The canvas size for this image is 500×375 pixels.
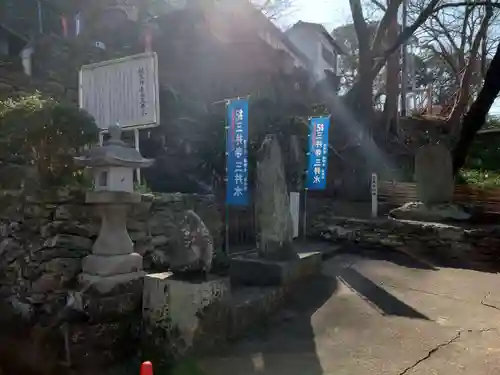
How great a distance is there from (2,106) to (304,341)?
4.87 m

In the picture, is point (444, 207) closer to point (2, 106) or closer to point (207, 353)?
point (207, 353)

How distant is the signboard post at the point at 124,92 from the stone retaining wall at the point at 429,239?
491 cm

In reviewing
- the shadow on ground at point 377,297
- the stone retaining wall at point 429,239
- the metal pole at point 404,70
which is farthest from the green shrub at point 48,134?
the metal pole at point 404,70

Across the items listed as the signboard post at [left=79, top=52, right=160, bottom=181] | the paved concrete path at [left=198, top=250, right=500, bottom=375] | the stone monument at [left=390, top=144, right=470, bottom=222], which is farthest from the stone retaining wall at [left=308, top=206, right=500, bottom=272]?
the signboard post at [left=79, top=52, right=160, bottom=181]

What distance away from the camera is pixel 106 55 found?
15.6m

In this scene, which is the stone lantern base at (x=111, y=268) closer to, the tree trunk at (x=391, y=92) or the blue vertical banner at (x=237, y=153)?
the blue vertical banner at (x=237, y=153)

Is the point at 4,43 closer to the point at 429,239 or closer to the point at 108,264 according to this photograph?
the point at 108,264

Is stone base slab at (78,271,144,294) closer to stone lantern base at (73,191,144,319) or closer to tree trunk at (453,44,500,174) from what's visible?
stone lantern base at (73,191,144,319)

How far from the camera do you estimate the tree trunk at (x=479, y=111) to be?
36.7ft

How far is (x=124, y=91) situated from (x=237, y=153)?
7.74ft

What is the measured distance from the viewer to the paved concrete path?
390 centimetres

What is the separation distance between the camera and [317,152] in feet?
31.7

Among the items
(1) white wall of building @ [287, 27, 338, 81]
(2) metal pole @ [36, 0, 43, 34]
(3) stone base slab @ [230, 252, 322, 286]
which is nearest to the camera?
(3) stone base slab @ [230, 252, 322, 286]

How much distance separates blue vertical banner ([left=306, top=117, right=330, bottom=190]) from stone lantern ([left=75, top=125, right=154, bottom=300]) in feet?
17.1
